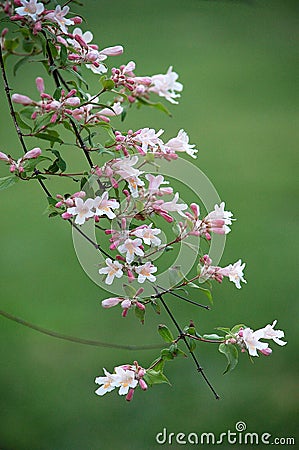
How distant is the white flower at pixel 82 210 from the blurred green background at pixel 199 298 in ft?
2.25

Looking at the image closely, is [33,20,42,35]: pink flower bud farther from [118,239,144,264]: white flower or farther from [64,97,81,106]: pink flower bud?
[118,239,144,264]: white flower

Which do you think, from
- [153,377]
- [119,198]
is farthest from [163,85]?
[153,377]

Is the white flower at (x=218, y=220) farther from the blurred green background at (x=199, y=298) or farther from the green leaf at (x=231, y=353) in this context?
the blurred green background at (x=199, y=298)

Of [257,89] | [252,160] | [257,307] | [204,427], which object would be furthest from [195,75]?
[204,427]

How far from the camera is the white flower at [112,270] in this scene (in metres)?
0.84

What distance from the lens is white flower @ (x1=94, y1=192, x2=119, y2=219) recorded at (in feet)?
2.67

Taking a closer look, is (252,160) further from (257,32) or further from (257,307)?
(257,32)

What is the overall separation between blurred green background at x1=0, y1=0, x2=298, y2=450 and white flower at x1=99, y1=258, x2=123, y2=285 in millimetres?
705

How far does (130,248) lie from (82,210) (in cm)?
7
